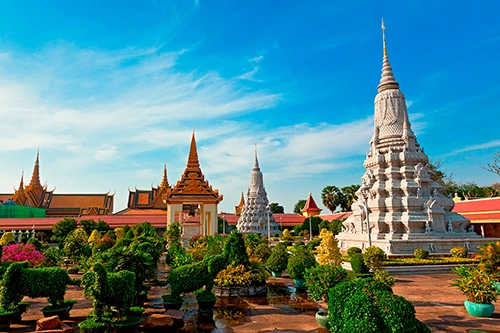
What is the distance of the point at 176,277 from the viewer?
927 cm

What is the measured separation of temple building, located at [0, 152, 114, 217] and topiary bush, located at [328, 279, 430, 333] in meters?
50.2

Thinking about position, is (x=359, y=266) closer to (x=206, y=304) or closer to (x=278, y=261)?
(x=278, y=261)

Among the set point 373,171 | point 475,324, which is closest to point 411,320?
point 475,324

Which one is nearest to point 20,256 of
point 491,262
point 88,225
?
point 491,262

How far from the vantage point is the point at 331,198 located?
54.9 m

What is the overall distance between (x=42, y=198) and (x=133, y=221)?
71.1 ft

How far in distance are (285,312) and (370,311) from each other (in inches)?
171

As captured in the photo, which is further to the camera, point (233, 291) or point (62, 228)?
point (62, 228)

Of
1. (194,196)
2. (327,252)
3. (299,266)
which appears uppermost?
(194,196)

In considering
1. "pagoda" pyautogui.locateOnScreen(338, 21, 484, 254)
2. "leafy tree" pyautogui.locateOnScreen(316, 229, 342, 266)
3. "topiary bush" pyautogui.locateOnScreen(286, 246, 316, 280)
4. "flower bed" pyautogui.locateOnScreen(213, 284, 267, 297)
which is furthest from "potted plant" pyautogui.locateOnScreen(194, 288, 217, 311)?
"pagoda" pyautogui.locateOnScreen(338, 21, 484, 254)

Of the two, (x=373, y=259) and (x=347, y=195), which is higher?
(x=347, y=195)

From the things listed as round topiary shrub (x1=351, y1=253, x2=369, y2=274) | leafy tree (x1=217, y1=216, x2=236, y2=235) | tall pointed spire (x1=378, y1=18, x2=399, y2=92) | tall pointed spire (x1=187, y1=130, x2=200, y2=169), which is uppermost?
tall pointed spire (x1=378, y1=18, x2=399, y2=92)

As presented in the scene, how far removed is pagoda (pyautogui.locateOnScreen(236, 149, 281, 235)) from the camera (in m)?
45.0

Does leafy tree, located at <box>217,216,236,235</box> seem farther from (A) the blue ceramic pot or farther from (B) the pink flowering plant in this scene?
(A) the blue ceramic pot
